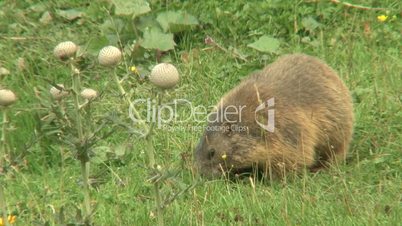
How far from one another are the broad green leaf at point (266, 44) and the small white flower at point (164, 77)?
371 cm

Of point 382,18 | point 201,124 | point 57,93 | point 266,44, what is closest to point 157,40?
point 266,44

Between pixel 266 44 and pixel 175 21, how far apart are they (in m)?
0.82

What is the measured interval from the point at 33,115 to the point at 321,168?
6.93 feet

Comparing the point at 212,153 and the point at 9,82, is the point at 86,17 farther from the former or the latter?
the point at 212,153

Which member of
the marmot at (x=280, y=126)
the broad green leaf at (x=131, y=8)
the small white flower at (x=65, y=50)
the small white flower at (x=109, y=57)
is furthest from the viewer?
the broad green leaf at (x=131, y=8)

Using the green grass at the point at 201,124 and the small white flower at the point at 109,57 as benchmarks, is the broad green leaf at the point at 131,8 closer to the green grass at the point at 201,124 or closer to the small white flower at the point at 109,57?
the green grass at the point at 201,124

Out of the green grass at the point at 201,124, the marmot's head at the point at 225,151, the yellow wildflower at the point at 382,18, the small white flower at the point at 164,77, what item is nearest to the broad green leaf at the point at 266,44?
the green grass at the point at 201,124

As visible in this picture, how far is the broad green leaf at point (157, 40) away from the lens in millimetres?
6980

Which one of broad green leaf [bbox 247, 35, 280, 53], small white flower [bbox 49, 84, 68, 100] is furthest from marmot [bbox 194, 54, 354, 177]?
small white flower [bbox 49, 84, 68, 100]

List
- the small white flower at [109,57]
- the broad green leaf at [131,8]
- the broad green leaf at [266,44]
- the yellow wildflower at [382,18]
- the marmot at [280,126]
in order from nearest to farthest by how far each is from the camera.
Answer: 1. the small white flower at [109,57]
2. the marmot at [280,126]
3. the broad green leaf at [266,44]
4. the broad green leaf at [131,8]
5. the yellow wildflower at [382,18]

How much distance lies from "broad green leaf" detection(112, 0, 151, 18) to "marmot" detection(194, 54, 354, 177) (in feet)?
5.08

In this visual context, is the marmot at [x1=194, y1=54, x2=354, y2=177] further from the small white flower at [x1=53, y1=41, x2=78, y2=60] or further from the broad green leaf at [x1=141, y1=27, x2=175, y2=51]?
the small white flower at [x1=53, y1=41, x2=78, y2=60]

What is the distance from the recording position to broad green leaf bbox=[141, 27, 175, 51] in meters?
6.98

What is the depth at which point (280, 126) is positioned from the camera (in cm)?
564
